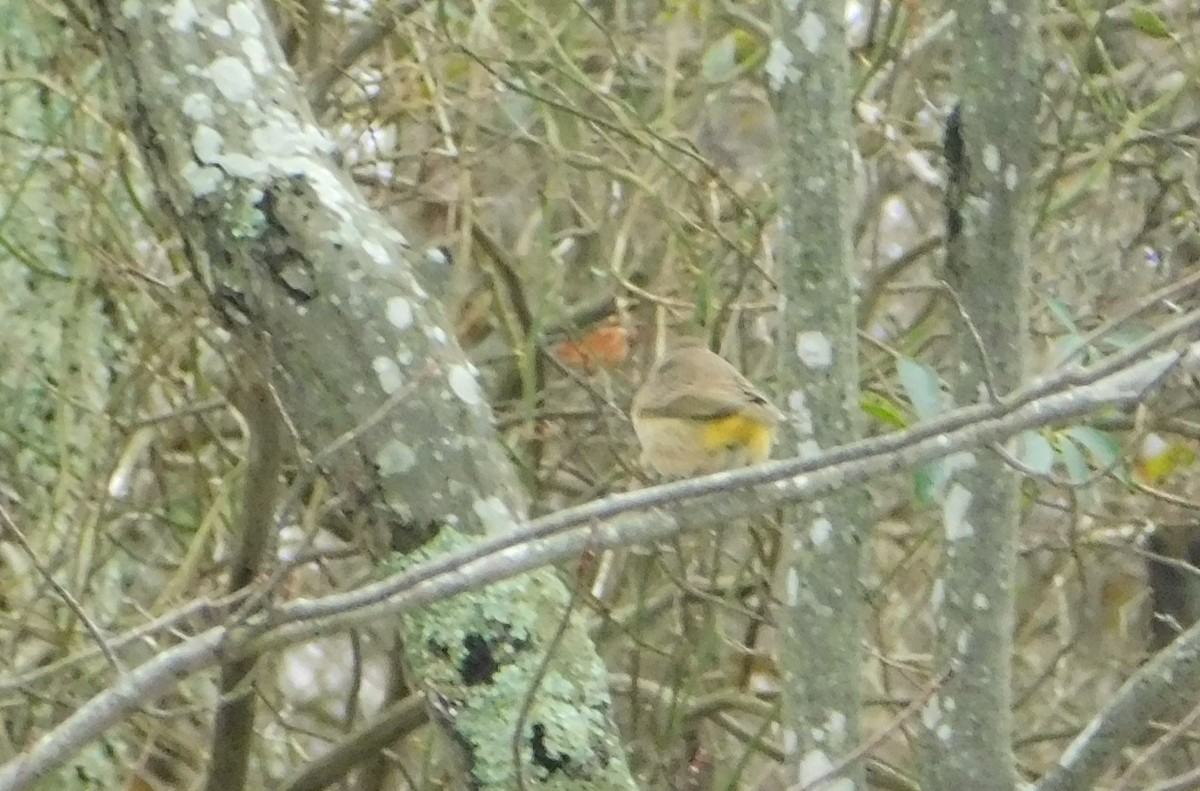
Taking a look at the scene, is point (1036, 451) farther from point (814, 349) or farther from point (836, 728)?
point (836, 728)

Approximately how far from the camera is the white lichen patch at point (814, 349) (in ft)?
7.22

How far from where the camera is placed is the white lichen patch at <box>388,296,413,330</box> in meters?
1.97

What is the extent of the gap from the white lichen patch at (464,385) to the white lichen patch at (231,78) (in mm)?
420

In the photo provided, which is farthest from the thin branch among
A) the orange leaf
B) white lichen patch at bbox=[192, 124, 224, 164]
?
the orange leaf

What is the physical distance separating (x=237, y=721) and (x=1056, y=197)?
198 cm

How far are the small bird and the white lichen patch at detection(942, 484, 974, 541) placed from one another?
1.28 ft

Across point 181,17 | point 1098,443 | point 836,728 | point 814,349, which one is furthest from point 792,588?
point 181,17

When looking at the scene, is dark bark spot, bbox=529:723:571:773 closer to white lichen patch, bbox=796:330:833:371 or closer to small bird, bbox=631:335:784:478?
white lichen patch, bbox=796:330:833:371

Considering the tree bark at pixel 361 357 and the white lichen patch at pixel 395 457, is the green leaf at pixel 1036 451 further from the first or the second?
the white lichen patch at pixel 395 457

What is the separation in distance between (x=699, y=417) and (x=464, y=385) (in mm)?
762

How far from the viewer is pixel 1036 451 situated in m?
2.24

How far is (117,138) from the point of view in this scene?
3336 millimetres

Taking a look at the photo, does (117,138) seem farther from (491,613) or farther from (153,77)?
(491,613)

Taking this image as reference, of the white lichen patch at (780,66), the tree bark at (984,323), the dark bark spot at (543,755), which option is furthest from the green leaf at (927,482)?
the dark bark spot at (543,755)
